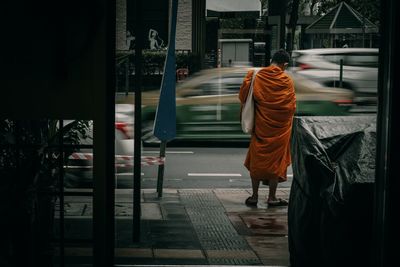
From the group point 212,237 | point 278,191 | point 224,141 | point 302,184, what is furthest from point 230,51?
point 302,184

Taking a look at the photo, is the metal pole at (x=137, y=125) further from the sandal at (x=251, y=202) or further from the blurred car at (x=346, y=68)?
the blurred car at (x=346, y=68)

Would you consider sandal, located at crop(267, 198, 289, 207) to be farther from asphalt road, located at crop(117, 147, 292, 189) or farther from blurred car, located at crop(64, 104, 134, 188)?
blurred car, located at crop(64, 104, 134, 188)

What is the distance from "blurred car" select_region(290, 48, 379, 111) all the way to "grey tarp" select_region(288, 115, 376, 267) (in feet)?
23.2

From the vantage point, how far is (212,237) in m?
6.52

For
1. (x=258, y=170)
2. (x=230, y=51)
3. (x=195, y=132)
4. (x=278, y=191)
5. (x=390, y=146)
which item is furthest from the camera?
(x=230, y=51)

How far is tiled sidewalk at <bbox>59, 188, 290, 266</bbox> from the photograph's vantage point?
5.65m

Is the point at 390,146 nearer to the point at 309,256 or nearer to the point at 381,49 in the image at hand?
the point at 381,49

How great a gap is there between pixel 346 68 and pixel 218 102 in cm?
253

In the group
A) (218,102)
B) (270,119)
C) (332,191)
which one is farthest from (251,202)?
(218,102)

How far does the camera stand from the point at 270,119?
8039mm

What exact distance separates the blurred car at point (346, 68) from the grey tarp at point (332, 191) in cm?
708

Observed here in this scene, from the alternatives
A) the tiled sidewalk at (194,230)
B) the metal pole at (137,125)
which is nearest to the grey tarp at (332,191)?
the tiled sidewalk at (194,230)

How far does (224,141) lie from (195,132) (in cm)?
90

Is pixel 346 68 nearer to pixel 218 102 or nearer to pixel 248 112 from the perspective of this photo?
pixel 218 102
